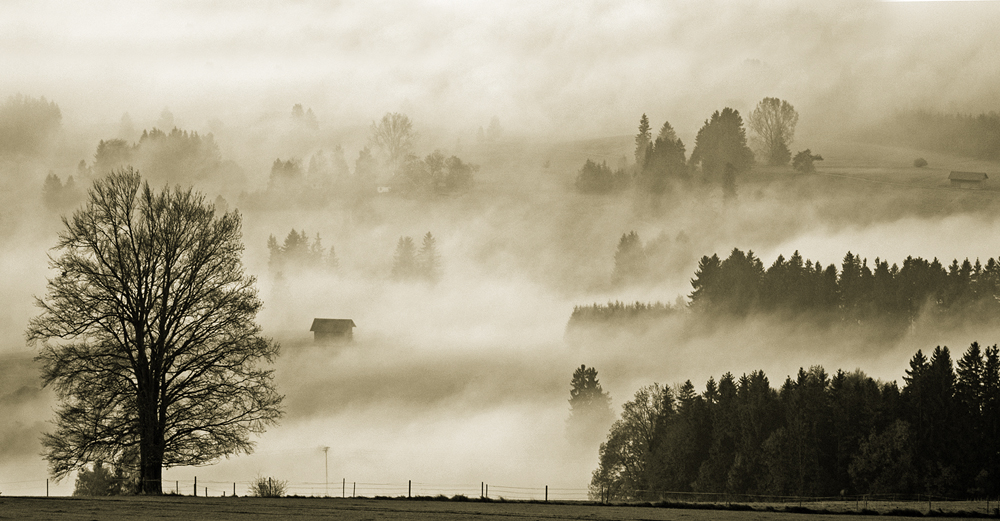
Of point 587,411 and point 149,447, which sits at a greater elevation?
point 149,447

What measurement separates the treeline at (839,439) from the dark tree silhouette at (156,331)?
57.2 metres

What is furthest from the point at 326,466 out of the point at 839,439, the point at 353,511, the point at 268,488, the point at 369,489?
the point at 353,511

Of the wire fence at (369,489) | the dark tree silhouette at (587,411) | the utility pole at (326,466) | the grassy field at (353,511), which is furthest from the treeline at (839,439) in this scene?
the dark tree silhouette at (587,411)

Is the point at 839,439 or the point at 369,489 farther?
the point at 369,489

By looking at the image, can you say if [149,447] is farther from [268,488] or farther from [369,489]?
[369,489]

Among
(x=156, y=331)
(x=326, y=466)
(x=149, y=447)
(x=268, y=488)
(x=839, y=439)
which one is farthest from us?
(x=326, y=466)

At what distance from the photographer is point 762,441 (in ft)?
333

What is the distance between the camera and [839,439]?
9669 cm

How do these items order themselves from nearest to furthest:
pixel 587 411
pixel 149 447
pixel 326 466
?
pixel 149 447, pixel 326 466, pixel 587 411

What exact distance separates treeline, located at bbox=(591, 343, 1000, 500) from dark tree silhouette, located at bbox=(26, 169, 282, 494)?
57173mm

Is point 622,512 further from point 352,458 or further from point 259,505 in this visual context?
point 352,458

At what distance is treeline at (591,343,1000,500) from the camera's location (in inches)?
3681

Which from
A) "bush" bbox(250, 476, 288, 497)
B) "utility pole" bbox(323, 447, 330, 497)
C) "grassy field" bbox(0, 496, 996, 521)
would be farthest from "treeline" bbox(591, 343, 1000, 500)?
"utility pole" bbox(323, 447, 330, 497)

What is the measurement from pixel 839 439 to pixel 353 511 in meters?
72.4
